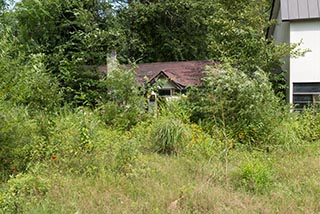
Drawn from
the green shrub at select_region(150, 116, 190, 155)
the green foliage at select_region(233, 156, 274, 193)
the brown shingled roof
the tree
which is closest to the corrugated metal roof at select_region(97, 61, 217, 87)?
the brown shingled roof

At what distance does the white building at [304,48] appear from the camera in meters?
11.5

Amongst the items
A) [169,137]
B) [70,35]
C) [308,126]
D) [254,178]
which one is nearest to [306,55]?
[308,126]

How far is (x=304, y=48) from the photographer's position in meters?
11.7

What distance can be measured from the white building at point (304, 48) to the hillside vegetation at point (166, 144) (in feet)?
2.17

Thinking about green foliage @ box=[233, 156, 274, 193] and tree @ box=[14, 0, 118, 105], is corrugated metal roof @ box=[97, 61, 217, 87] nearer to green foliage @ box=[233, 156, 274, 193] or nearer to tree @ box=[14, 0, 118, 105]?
tree @ box=[14, 0, 118, 105]

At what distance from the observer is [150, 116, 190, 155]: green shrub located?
629 centimetres

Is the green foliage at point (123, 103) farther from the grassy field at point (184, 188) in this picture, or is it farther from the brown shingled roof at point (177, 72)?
the brown shingled roof at point (177, 72)

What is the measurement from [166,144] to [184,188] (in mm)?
2152

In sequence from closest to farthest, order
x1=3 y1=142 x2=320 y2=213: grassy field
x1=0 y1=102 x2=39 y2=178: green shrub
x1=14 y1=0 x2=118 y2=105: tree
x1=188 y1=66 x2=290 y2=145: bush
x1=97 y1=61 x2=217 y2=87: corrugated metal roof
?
x1=3 y1=142 x2=320 y2=213: grassy field → x1=0 y1=102 x2=39 y2=178: green shrub → x1=188 y1=66 x2=290 y2=145: bush → x1=97 y1=61 x2=217 y2=87: corrugated metal roof → x1=14 y1=0 x2=118 y2=105: tree

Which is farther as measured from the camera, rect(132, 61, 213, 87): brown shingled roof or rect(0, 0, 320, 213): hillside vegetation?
rect(132, 61, 213, 87): brown shingled roof

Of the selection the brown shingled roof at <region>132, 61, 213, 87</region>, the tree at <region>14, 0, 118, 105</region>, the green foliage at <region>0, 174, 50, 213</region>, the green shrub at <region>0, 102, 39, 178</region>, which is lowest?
the green foliage at <region>0, 174, 50, 213</region>

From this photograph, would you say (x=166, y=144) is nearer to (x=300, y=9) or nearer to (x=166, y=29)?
(x=300, y=9)

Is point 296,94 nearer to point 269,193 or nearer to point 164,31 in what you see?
point 269,193

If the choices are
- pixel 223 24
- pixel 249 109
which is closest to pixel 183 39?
pixel 223 24
